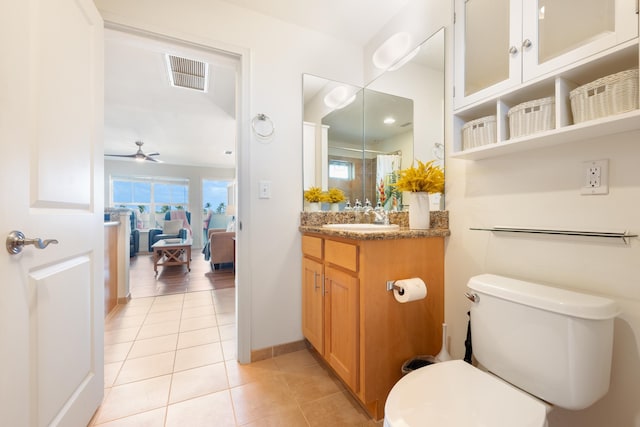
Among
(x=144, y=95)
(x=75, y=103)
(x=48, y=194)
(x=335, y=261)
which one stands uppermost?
(x=144, y=95)

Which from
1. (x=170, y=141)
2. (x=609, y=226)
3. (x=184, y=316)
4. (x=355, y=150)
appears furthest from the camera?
(x=170, y=141)

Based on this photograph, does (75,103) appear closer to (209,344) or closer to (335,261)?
(335,261)

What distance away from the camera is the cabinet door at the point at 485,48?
3.39 ft

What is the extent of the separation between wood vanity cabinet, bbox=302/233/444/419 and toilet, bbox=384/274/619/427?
0.95 ft

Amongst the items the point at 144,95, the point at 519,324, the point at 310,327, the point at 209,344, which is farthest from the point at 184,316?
the point at 519,324

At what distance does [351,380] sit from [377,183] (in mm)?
1332

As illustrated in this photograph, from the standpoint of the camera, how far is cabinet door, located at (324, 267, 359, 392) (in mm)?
1249

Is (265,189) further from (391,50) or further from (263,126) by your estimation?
(391,50)

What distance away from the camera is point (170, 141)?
16.1 ft

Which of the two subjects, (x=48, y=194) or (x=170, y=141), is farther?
(x=170, y=141)

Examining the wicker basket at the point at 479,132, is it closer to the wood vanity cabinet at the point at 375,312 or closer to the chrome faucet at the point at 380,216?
the wood vanity cabinet at the point at 375,312

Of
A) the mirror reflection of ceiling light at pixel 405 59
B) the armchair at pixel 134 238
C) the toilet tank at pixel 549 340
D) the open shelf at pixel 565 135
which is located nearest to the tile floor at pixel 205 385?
the toilet tank at pixel 549 340

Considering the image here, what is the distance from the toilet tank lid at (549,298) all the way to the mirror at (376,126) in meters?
0.62

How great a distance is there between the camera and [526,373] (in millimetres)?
909
